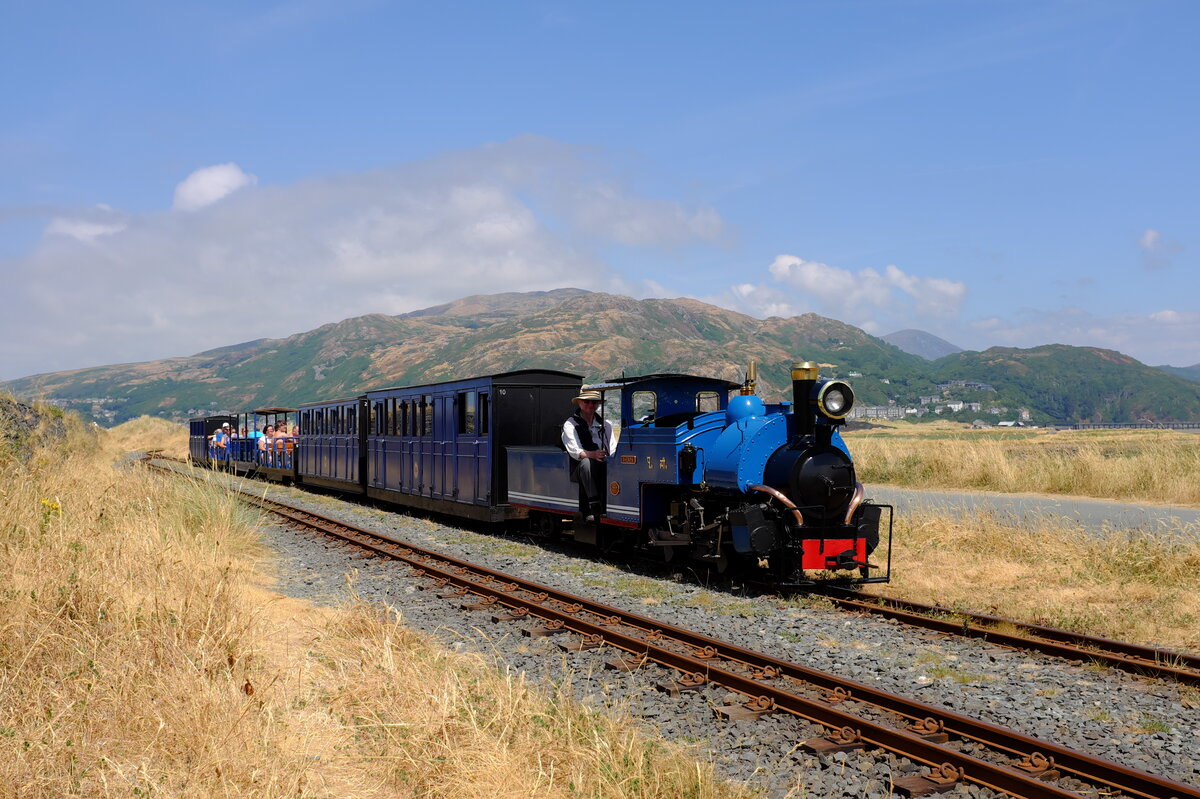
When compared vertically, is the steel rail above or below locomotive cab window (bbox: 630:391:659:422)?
below

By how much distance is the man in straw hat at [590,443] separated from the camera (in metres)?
13.1

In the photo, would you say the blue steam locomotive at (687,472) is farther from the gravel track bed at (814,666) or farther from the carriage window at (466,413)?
the gravel track bed at (814,666)

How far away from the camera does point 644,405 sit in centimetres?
1277

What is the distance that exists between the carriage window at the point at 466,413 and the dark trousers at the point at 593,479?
480cm

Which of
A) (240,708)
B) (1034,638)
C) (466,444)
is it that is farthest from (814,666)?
(466,444)

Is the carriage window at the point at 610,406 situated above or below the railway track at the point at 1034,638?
above

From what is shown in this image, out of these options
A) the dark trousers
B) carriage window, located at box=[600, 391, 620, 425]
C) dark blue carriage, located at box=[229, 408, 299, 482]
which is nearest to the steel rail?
the dark trousers

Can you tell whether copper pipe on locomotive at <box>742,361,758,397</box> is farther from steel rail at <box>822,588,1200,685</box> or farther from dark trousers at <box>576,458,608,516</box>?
steel rail at <box>822,588,1200,685</box>

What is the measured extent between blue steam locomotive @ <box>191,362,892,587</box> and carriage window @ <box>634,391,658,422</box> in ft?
0.05

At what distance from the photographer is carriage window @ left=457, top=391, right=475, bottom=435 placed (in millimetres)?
17642

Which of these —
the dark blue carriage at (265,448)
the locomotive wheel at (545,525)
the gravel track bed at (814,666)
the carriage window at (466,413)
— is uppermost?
the carriage window at (466,413)

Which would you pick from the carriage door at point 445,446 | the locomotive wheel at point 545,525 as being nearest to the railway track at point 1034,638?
the locomotive wheel at point 545,525

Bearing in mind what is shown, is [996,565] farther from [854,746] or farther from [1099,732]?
[854,746]

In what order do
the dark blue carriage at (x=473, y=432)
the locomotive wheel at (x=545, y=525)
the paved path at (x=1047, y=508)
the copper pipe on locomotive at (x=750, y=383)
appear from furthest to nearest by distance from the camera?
the dark blue carriage at (x=473, y=432) < the locomotive wheel at (x=545, y=525) < the paved path at (x=1047, y=508) < the copper pipe on locomotive at (x=750, y=383)
